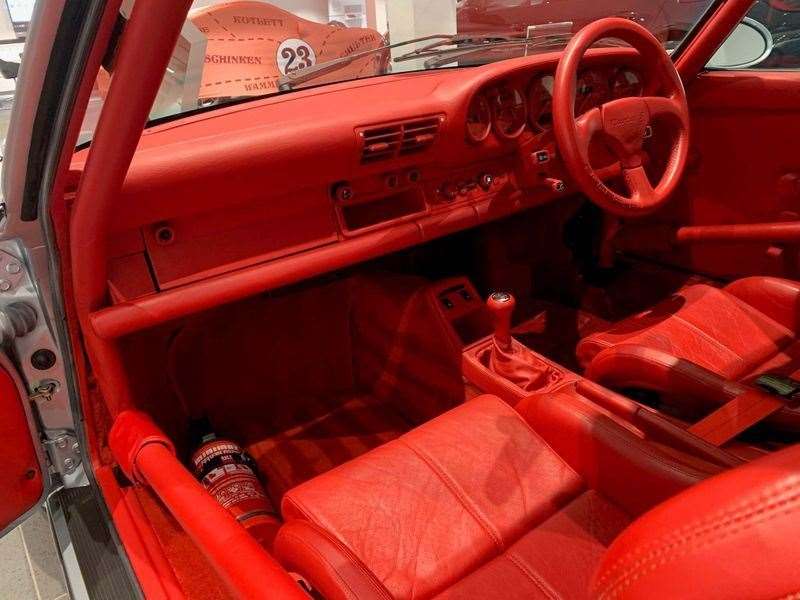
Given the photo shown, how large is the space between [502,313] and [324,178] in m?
0.60

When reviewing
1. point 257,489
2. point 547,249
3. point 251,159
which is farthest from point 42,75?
point 547,249

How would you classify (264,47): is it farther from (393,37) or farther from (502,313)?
(502,313)

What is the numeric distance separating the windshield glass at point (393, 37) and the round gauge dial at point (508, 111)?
17.6 inches

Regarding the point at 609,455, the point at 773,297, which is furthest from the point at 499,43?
the point at 609,455

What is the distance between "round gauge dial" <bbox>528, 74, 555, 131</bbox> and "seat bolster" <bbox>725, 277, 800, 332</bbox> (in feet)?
2.51

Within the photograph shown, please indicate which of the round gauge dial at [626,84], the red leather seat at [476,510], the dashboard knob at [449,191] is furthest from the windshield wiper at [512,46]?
the red leather seat at [476,510]

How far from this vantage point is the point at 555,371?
5.52 ft

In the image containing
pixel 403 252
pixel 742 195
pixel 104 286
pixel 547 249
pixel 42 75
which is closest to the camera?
pixel 42 75

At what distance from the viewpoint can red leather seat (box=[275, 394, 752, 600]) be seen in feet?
3.30

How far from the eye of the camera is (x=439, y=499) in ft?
3.77

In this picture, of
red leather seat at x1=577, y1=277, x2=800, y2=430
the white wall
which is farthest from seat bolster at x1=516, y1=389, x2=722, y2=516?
the white wall

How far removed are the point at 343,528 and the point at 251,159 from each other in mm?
761

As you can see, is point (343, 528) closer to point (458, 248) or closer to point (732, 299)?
point (732, 299)

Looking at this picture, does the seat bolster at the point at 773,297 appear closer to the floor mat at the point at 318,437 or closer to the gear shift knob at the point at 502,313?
the gear shift knob at the point at 502,313
